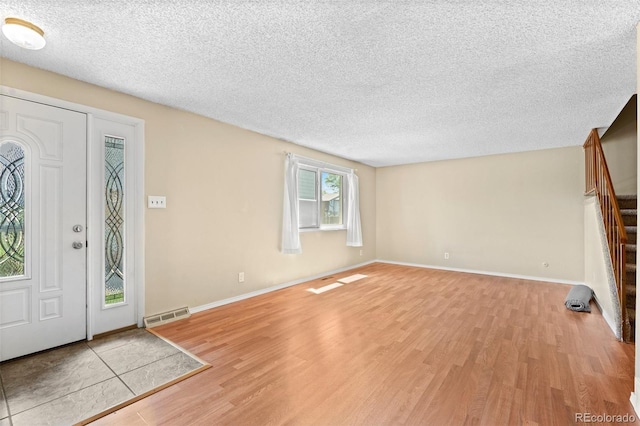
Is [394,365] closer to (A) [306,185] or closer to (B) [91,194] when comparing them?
(B) [91,194]

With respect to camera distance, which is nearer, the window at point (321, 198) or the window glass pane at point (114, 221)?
the window glass pane at point (114, 221)

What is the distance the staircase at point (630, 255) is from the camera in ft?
8.86

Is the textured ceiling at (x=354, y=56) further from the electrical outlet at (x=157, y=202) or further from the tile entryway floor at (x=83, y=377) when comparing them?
the tile entryway floor at (x=83, y=377)

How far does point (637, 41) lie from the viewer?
1873 millimetres

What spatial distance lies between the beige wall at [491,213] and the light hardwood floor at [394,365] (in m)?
1.67

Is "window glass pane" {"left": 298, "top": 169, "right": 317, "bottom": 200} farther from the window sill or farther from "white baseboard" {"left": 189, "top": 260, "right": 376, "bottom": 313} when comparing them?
"white baseboard" {"left": 189, "top": 260, "right": 376, "bottom": 313}

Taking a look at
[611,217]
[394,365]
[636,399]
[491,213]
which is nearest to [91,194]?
[394,365]

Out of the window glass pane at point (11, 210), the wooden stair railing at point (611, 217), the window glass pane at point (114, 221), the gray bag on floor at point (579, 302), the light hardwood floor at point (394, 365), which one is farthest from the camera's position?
the gray bag on floor at point (579, 302)

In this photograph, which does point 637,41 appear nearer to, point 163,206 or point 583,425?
point 583,425

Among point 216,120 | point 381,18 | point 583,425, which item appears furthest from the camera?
point 216,120

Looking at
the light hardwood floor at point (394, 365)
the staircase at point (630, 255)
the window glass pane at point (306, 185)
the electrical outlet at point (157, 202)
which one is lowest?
the light hardwood floor at point (394, 365)

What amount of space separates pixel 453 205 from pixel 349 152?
2550 millimetres

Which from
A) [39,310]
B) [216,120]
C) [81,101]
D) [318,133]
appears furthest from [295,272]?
→ [81,101]

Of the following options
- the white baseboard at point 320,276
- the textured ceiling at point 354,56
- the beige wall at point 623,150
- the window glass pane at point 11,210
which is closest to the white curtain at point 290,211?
the white baseboard at point 320,276
